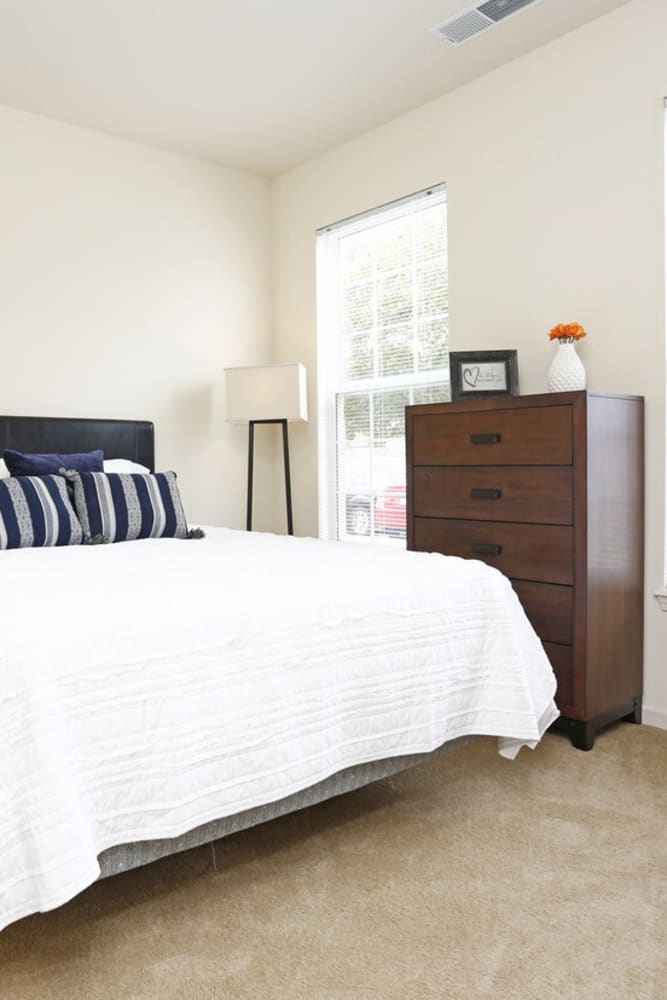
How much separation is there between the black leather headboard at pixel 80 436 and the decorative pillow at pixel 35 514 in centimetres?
64

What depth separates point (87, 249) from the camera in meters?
3.89

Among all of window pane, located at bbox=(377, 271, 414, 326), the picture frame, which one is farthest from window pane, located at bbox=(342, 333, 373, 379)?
the picture frame

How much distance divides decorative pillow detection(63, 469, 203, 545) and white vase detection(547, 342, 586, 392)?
4.89 feet

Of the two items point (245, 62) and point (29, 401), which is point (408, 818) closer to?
point (29, 401)

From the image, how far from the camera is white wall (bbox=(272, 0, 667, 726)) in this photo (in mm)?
2879

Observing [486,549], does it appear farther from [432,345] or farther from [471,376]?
[432,345]

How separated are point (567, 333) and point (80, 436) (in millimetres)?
2255

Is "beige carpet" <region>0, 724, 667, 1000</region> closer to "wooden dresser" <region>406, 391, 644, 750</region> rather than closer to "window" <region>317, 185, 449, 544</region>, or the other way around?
"wooden dresser" <region>406, 391, 644, 750</region>

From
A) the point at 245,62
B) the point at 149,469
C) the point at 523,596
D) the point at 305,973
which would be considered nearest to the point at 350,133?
the point at 245,62

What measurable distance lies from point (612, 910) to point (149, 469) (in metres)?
3.02

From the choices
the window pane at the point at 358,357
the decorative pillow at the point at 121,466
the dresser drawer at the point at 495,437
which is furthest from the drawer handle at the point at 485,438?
the decorative pillow at the point at 121,466

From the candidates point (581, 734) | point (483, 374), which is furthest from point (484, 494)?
point (581, 734)

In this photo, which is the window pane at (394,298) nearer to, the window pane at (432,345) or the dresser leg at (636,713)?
the window pane at (432,345)

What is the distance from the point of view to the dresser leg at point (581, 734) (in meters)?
2.63
